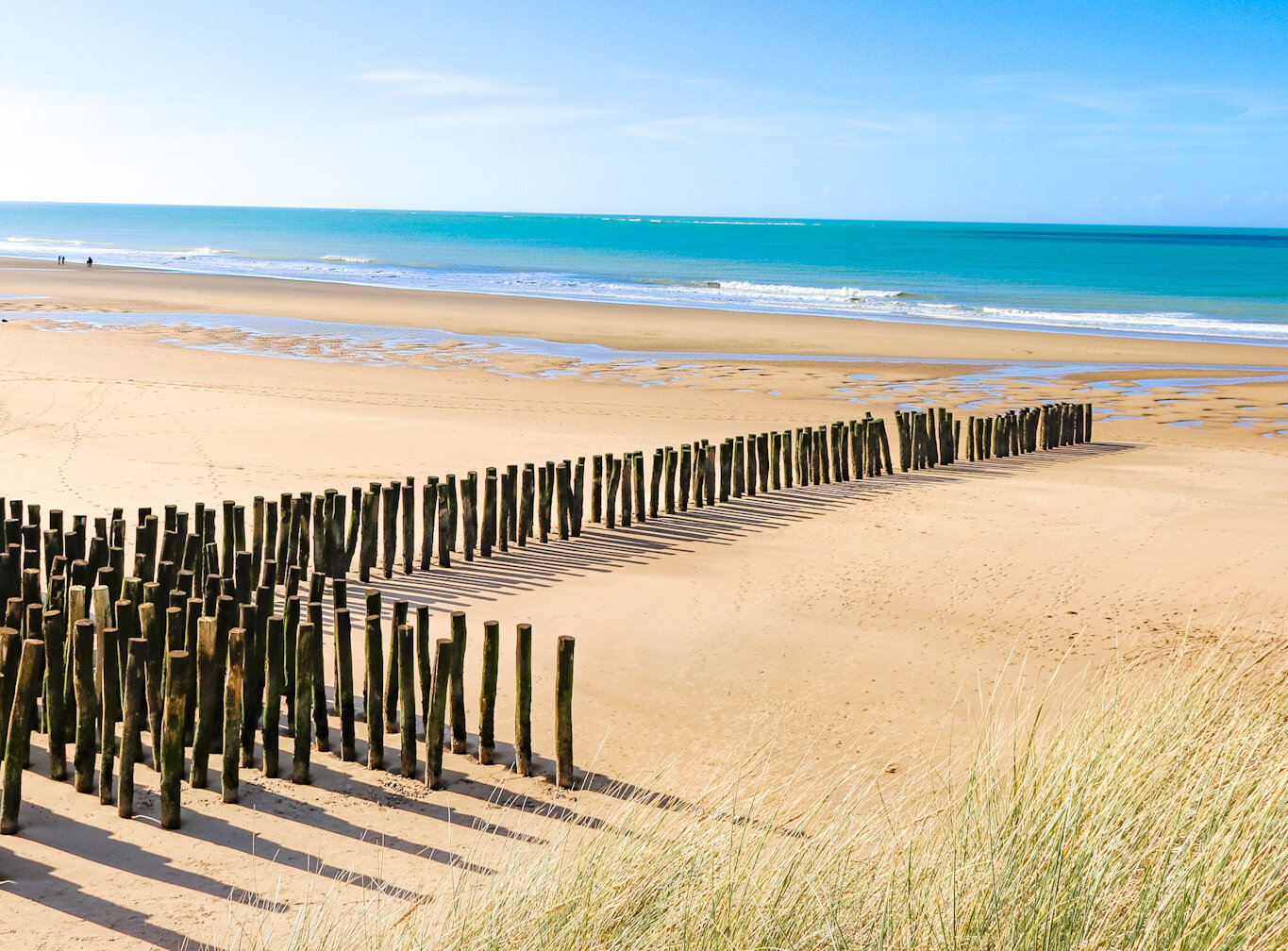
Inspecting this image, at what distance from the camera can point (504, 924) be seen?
3986 millimetres

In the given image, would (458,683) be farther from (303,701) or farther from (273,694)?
(273,694)

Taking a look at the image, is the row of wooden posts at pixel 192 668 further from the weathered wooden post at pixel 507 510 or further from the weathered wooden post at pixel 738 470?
the weathered wooden post at pixel 738 470

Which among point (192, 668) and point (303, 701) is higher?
point (192, 668)

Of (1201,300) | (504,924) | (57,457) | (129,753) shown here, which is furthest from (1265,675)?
(1201,300)

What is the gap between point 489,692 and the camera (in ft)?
22.0

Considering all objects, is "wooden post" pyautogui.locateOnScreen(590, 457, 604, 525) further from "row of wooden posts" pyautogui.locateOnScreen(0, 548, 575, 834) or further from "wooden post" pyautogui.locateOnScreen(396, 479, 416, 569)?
"row of wooden posts" pyautogui.locateOnScreen(0, 548, 575, 834)

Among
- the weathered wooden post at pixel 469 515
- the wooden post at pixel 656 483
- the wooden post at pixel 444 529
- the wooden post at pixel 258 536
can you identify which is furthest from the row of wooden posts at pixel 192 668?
the wooden post at pixel 656 483

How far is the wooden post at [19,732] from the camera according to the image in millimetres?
5543

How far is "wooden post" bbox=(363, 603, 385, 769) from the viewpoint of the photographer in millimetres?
6590

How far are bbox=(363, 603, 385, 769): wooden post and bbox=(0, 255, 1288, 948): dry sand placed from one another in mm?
191

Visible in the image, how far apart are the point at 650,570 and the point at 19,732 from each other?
624cm

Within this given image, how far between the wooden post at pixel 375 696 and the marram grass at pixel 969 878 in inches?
63.6

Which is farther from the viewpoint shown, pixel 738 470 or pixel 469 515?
pixel 738 470

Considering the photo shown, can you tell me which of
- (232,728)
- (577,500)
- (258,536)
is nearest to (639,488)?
(577,500)
